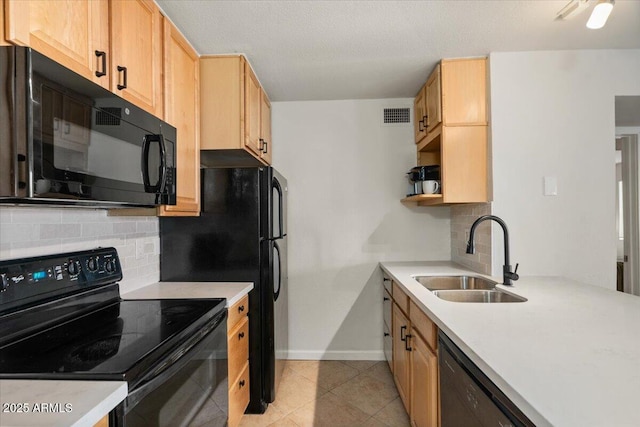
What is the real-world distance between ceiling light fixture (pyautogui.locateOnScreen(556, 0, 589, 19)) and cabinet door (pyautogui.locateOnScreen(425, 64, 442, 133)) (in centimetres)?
74

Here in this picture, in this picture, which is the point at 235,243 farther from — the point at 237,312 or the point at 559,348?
the point at 559,348

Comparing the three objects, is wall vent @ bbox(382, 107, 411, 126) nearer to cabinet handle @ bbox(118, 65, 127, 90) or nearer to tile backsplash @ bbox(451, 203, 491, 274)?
tile backsplash @ bbox(451, 203, 491, 274)

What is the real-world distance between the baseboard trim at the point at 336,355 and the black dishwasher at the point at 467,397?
1.64m

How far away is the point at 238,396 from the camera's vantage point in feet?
6.18

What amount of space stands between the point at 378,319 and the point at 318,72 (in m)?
2.17

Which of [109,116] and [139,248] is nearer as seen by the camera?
[109,116]

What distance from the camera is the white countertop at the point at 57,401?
683 mm

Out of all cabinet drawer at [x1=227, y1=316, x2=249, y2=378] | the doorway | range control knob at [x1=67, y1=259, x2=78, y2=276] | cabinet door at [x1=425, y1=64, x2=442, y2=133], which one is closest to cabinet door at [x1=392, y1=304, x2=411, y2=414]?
cabinet drawer at [x1=227, y1=316, x2=249, y2=378]

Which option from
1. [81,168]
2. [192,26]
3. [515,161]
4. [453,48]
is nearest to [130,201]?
[81,168]

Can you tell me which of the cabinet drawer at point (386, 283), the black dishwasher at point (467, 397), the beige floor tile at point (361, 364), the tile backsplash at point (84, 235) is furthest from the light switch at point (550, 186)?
the tile backsplash at point (84, 235)

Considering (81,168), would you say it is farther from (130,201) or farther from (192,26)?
(192,26)

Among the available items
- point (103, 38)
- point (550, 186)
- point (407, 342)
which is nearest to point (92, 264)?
point (103, 38)

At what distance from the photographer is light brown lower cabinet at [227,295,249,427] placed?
1774 mm

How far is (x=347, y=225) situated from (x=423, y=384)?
5.24 ft
